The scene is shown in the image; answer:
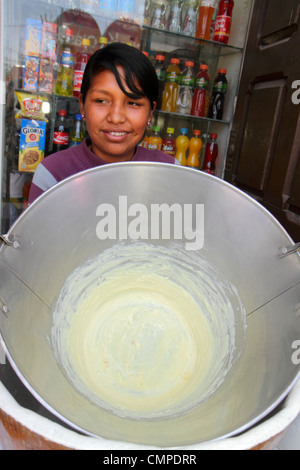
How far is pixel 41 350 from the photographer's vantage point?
0.60 m

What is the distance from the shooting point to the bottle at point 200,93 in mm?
1954

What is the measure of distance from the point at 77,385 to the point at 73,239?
273mm

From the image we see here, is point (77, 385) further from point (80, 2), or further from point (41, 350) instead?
point (80, 2)

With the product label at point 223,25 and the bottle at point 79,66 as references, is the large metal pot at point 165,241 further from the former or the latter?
the product label at point 223,25

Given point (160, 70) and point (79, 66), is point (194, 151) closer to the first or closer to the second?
point (160, 70)

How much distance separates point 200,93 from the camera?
6.55ft

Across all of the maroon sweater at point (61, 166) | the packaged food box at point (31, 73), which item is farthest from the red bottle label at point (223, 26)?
the maroon sweater at point (61, 166)

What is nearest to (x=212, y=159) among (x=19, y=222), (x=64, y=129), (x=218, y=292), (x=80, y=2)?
(x=64, y=129)

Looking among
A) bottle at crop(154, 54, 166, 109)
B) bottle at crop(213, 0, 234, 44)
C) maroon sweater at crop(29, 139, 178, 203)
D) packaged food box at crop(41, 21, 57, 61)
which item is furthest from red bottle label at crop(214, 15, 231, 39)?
maroon sweater at crop(29, 139, 178, 203)

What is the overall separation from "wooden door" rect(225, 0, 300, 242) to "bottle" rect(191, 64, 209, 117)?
0.29m

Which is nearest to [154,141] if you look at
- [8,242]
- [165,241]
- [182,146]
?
[182,146]

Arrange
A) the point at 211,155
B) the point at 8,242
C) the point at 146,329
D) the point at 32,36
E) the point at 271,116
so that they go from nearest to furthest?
the point at 8,242 < the point at 146,329 < the point at 271,116 < the point at 32,36 < the point at 211,155

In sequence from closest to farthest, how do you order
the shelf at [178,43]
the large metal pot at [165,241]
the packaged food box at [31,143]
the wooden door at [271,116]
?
the large metal pot at [165,241], the wooden door at [271,116], the packaged food box at [31,143], the shelf at [178,43]

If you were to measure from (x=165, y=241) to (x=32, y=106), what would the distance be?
1371mm
